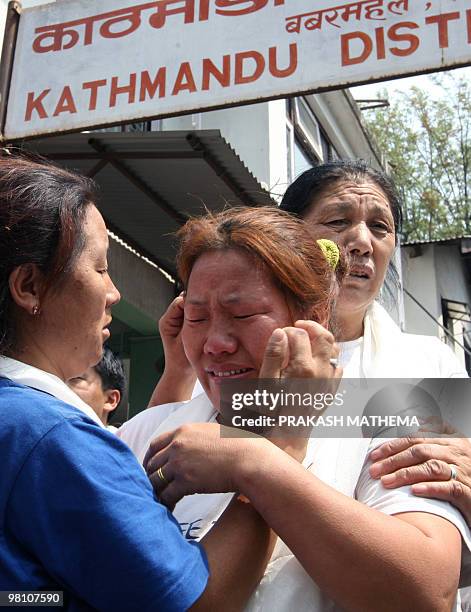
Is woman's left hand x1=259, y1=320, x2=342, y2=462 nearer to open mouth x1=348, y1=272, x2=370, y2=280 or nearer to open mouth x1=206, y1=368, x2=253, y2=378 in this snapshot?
open mouth x1=206, y1=368, x2=253, y2=378

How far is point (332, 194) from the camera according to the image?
2.47 m

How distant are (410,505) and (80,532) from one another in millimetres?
649

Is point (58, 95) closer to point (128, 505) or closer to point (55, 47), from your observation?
point (55, 47)

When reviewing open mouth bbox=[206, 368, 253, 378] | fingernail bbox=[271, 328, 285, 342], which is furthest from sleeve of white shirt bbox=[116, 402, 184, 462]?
fingernail bbox=[271, 328, 285, 342]

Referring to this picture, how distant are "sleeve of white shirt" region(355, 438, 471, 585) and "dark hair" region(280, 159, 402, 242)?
4.17 ft

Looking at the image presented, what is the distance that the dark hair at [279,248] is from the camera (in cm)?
178

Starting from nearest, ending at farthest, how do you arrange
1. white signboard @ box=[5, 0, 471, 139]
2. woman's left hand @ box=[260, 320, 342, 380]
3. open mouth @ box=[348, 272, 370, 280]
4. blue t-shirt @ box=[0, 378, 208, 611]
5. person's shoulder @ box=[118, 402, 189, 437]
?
blue t-shirt @ box=[0, 378, 208, 611]
woman's left hand @ box=[260, 320, 342, 380]
person's shoulder @ box=[118, 402, 189, 437]
open mouth @ box=[348, 272, 370, 280]
white signboard @ box=[5, 0, 471, 139]

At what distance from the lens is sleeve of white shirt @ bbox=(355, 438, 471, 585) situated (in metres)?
1.41

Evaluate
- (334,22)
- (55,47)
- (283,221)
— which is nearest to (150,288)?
(55,47)

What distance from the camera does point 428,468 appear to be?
147 centimetres

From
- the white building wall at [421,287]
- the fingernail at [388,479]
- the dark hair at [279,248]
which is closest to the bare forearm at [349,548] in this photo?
the fingernail at [388,479]

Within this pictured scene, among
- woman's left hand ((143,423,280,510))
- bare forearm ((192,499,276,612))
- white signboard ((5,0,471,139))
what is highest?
white signboard ((5,0,471,139))

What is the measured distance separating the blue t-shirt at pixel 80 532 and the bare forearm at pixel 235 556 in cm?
4

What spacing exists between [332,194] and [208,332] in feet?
2.99
